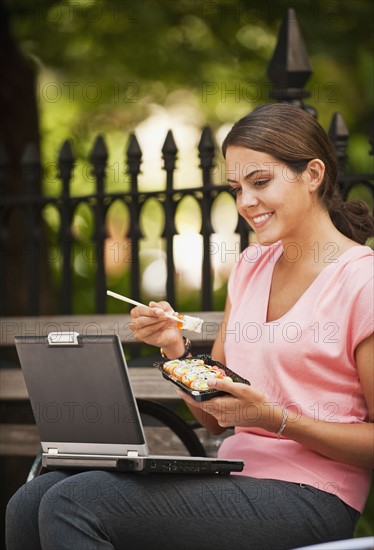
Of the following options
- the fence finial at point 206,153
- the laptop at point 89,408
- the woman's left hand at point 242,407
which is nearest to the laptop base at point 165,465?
the laptop at point 89,408

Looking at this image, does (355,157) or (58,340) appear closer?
(58,340)

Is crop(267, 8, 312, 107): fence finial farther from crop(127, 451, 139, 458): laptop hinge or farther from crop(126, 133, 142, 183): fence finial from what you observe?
crop(127, 451, 139, 458): laptop hinge

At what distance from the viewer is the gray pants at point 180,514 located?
7.92 feet

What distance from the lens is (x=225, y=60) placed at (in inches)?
264

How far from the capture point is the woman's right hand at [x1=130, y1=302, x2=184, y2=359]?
9.11ft

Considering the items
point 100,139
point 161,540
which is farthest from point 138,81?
point 161,540

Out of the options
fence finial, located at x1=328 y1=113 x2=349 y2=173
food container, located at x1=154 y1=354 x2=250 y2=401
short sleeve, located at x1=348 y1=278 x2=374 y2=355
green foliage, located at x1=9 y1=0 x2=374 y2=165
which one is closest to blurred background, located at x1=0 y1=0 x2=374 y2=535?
green foliage, located at x1=9 y1=0 x2=374 y2=165

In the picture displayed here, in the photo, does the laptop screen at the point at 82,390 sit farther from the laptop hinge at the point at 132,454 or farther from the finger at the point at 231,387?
the finger at the point at 231,387

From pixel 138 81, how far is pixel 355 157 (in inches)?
73.7

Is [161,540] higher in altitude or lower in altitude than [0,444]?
higher

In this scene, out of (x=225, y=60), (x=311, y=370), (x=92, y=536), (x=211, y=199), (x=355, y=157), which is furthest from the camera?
(x=225, y=60)

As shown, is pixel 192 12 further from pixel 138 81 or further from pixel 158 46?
pixel 138 81

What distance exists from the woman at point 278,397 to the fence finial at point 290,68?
3.36 feet

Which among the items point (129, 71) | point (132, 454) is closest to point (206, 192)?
point (132, 454)
